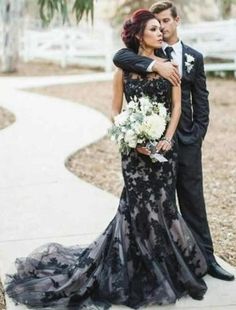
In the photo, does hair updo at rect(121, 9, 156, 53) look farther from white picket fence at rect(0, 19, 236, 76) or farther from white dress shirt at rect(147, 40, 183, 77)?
white picket fence at rect(0, 19, 236, 76)

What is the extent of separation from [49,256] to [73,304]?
59cm

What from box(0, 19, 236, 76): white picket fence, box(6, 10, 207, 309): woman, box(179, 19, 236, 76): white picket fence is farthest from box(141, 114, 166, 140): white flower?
box(179, 19, 236, 76): white picket fence

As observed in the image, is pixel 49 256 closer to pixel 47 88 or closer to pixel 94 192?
pixel 94 192

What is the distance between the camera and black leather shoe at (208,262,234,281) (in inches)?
187

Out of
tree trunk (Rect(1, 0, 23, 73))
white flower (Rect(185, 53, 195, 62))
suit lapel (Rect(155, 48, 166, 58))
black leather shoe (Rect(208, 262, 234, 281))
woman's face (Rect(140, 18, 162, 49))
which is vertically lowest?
tree trunk (Rect(1, 0, 23, 73))

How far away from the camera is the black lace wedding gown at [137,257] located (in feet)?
14.4

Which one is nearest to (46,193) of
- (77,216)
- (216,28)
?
(77,216)

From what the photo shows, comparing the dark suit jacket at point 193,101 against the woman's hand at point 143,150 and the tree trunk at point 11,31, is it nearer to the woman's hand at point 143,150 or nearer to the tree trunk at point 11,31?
the woman's hand at point 143,150

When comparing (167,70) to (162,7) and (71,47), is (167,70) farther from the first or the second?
(71,47)

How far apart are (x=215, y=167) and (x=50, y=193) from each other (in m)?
2.59

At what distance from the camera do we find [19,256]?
17.2 ft

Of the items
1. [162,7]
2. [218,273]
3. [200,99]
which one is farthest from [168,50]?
[218,273]

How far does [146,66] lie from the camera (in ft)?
14.1

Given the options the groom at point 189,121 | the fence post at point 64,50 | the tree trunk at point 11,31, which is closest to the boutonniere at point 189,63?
the groom at point 189,121
